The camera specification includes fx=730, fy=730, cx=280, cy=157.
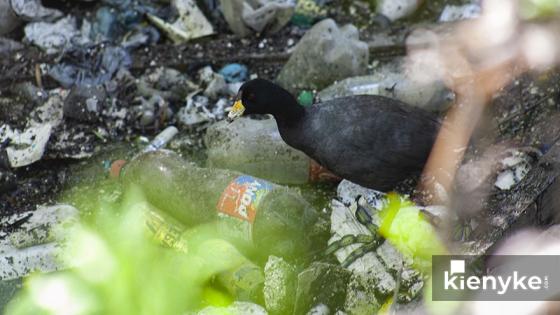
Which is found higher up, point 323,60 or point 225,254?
point 323,60

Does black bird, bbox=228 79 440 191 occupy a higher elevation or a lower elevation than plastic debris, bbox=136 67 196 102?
higher

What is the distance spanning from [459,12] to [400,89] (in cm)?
121

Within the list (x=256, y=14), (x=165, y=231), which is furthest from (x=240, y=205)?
(x=256, y=14)

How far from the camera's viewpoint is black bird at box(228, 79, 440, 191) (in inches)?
124

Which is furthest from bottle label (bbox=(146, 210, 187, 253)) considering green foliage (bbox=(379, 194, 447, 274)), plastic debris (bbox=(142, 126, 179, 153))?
green foliage (bbox=(379, 194, 447, 274))

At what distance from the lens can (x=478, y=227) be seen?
3035mm

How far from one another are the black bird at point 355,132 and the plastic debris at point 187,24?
5.03ft

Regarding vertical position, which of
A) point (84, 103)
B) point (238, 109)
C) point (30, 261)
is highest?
point (238, 109)

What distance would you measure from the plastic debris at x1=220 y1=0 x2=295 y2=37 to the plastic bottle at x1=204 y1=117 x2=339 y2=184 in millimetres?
1191

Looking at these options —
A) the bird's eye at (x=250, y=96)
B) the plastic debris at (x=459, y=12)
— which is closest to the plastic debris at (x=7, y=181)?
the bird's eye at (x=250, y=96)

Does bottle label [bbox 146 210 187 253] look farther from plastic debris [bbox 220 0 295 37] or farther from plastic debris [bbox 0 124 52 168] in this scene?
plastic debris [bbox 220 0 295 37]

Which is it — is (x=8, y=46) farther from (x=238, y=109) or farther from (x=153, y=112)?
(x=238, y=109)

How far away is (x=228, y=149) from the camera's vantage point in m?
3.53

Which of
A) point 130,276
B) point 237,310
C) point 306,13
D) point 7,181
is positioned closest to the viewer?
point 237,310
